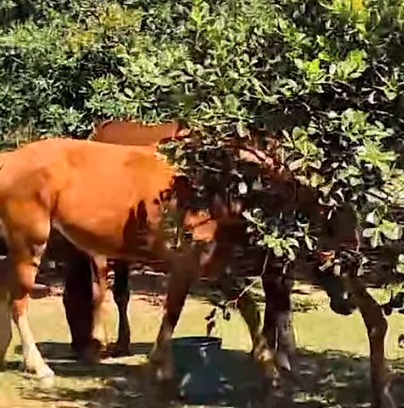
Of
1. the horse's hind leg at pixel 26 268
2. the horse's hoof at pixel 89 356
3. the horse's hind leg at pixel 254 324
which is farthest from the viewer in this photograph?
the horse's hoof at pixel 89 356

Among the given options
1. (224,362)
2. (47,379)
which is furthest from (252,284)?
(47,379)

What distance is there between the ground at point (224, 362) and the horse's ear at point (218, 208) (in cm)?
96

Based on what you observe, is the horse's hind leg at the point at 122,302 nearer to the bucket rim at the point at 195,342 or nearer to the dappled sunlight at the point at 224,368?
the dappled sunlight at the point at 224,368

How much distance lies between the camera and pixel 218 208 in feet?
20.9

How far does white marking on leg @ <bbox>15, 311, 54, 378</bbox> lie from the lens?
25.2 feet

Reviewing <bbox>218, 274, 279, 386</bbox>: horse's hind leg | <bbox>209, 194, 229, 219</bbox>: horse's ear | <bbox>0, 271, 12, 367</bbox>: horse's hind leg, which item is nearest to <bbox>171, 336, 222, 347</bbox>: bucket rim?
<bbox>218, 274, 279, 386</bbox>: horse's hind leg

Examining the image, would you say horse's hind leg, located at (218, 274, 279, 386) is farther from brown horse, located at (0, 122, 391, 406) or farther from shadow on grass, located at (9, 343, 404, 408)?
shadow on grass, located at (9, 343, 404, 408)

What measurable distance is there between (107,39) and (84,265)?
3396 mm

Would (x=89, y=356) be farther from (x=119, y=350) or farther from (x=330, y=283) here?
(x=330, y=283)

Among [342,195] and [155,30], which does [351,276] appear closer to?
[342,195]

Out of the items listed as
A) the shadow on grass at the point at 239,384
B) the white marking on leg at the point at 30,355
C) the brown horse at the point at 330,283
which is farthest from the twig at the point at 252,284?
the white marking on leg at the point at 30,355

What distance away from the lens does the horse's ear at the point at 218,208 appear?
6205mm

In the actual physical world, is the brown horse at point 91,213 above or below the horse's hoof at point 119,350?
above

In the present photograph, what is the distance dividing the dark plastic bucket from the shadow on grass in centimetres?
9
